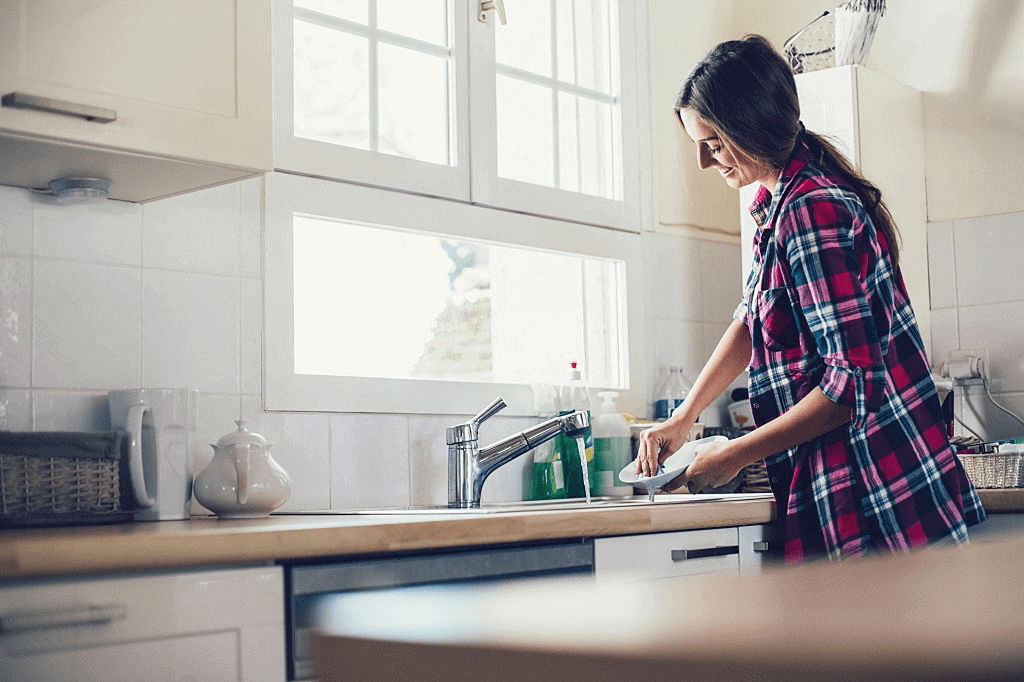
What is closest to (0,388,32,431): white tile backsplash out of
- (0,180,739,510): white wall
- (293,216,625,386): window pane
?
(0,180,739,510): white wall

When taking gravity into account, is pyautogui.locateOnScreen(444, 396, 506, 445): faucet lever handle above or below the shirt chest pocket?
below

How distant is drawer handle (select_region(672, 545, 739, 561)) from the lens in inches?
73.2

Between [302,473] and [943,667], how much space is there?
193 cm

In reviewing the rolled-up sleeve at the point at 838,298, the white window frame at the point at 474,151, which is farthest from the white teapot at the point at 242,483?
the rolled-up sleeve at the point at 838,298

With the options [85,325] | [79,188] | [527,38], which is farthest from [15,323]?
[527,38]

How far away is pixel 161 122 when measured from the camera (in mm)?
1608

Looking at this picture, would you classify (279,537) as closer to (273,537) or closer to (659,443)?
(273,537)

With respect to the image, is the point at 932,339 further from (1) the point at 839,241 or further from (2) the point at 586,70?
(1) the point at 839,241

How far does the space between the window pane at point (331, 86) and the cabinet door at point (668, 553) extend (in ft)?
3.49

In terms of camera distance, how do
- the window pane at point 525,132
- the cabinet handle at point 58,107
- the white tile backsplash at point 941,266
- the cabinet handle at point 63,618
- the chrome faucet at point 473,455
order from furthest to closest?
the white tile backsplash at point 941,266
the window pane at point 525,132
the chrome faucet at point 473,455
the cabinet handle at point 58,107
the cabinet handle at point 63,618

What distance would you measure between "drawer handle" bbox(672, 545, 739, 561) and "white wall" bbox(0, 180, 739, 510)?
608 mm

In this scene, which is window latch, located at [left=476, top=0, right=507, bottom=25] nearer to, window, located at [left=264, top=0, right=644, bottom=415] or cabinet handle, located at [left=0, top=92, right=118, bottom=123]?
window, located at [left=264, top=0, right=644, bottom=415]

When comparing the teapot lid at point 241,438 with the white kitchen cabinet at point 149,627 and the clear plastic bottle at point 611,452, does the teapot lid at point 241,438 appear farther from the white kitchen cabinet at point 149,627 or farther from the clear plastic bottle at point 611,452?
the clear plastic bottle at point 611,452

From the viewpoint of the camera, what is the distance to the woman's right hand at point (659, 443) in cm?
214
